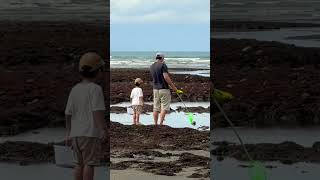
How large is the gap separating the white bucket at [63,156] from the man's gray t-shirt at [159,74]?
3.92m

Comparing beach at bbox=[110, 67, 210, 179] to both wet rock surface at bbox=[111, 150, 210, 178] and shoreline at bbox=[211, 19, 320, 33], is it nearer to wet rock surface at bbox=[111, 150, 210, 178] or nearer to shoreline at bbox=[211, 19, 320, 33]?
wet rock surface at bbox=[111, 150, 210, 178]

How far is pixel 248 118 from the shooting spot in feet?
16.1

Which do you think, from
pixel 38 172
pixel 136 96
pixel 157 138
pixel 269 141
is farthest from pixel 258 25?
pixel 136 96

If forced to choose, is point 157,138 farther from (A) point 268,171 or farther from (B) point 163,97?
(A) point 268,171

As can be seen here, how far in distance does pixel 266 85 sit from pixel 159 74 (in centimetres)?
410

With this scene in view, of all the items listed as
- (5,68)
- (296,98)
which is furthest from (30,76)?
(296,98)

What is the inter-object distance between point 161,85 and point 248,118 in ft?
14.0

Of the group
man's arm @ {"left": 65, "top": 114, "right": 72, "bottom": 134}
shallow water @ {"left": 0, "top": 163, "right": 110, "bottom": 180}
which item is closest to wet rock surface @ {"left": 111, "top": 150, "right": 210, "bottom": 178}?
shallow water @ {"left": 0, "top": 163, "right": 110, "bottom": 180}

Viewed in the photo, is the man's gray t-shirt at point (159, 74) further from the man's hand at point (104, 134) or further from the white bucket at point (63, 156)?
the man's hand at point (104, 134)

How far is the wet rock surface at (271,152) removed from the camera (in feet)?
16.0

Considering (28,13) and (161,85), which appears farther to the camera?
(161,85)

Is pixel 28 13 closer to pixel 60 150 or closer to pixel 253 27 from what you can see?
pixel 60 150

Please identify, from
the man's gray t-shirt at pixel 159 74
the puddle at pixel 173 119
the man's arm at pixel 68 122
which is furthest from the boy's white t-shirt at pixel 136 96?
the man's arm at pixel 68 122

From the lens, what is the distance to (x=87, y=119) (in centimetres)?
445
